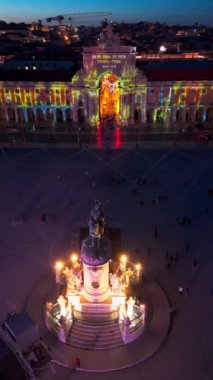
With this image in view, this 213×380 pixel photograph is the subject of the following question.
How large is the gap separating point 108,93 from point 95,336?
4623cm

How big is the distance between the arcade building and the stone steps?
41329 millimetres

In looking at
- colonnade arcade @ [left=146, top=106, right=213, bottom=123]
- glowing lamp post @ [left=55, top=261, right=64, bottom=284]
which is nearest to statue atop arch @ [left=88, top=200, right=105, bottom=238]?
glowing lamp post @ [left=55, top=261, right=64, bottom=284]

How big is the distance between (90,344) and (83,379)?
2.30 meters

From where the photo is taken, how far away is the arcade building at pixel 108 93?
57.0 metres

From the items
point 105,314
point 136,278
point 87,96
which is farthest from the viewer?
point 87,96

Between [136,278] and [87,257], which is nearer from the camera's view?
[87,257]

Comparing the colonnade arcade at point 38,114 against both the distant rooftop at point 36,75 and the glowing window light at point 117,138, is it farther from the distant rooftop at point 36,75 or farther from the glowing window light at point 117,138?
the glowing window light at point 117,138

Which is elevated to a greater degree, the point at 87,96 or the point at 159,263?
the point at 87,96

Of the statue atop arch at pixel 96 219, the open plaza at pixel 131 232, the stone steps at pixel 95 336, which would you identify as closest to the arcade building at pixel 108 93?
the open plaza at pixel 131 232

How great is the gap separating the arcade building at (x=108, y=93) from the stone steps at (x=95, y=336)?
136ft

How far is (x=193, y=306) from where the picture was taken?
25797 mm

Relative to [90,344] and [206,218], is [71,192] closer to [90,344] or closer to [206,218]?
[206,218]

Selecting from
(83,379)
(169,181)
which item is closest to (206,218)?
(169,181)

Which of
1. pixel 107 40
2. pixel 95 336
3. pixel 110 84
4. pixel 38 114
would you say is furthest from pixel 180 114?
pixel 95 336
